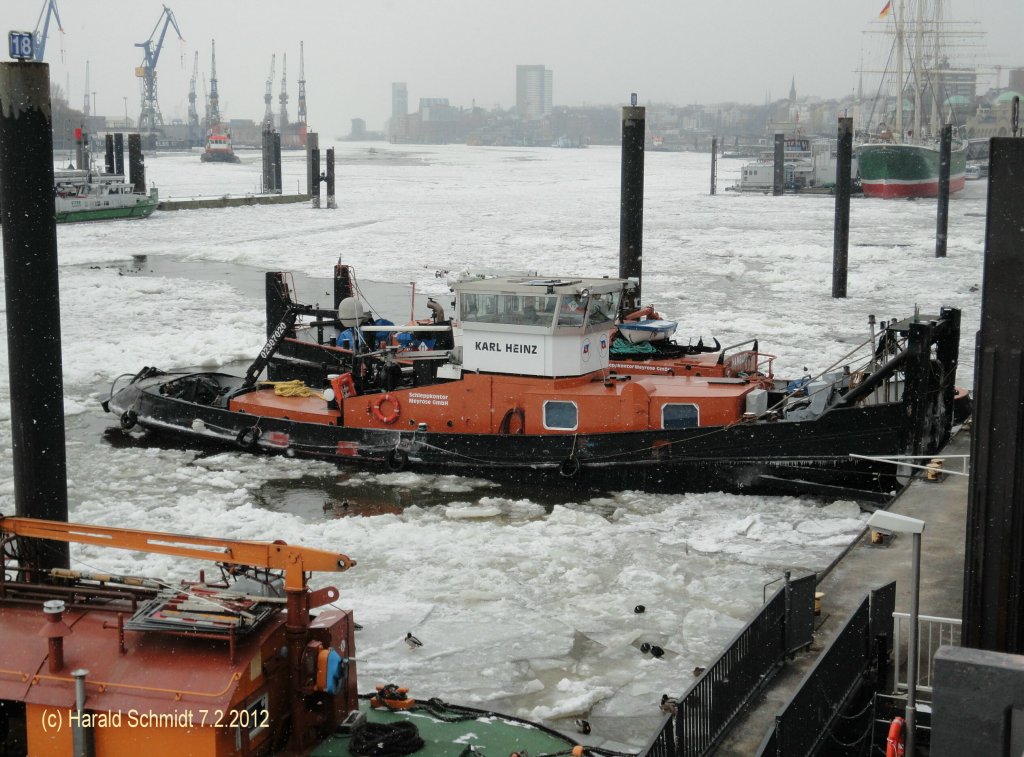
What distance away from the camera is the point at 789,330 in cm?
2564

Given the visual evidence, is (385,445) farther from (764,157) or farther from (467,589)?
(764,157)

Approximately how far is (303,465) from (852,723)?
404 inches

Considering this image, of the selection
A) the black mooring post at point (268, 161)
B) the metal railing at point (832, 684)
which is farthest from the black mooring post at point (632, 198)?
the black mooring post at point (268, 161)

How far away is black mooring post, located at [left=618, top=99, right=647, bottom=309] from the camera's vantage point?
78.8ft

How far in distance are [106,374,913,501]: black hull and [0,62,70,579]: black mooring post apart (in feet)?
24.0

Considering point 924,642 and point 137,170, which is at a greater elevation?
point 137,170

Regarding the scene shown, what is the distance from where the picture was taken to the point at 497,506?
15.2 m

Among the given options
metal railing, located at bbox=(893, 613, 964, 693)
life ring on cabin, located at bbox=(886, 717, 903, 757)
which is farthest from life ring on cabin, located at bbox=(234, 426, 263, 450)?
life ring on cabin, located at bbox=(886, 717, 903, 757)

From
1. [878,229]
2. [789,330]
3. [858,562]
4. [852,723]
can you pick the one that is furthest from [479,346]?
[878,229]

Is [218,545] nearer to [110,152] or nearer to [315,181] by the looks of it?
[315,181]

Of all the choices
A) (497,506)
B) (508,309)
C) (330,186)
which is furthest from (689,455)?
(330,186)

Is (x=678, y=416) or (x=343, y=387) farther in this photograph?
(x=343, y=387)

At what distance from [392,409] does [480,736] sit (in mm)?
9103

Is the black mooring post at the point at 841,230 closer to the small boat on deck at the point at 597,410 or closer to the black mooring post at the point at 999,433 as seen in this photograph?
the small boat on deck at the point at 597,410
